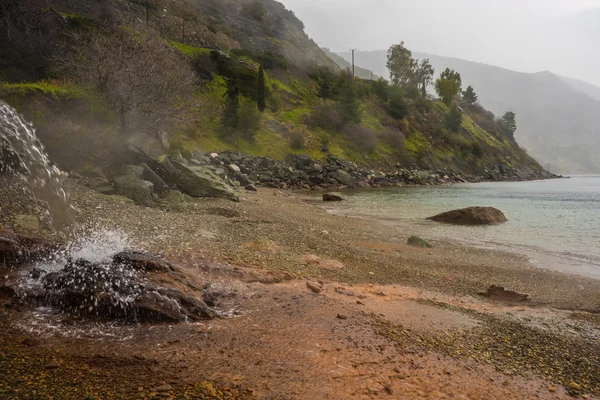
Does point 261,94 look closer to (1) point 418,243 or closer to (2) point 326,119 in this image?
(2) point 326,119

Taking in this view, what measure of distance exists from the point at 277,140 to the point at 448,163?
4378 centimetres

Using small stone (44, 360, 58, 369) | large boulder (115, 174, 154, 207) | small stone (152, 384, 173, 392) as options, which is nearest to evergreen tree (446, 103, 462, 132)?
large boulder (115, 174, 154, 207)

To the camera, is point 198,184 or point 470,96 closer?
point 198,184

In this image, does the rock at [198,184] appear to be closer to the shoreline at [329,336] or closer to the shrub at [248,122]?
the shoreline at [329,336]

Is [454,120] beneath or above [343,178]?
above

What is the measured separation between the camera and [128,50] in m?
21.6

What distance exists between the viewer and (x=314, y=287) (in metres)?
6.48

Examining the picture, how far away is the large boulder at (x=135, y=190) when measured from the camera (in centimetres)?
1264

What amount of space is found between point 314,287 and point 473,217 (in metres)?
16.0

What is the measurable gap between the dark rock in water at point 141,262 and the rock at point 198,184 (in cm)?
1136

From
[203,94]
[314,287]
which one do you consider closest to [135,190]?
[314,287]

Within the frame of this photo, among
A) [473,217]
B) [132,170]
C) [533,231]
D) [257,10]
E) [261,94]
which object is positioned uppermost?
[257,10]

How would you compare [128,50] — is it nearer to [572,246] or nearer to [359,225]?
[359,225]

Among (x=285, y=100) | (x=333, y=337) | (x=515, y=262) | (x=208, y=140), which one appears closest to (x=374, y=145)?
(x=285, y=100)
